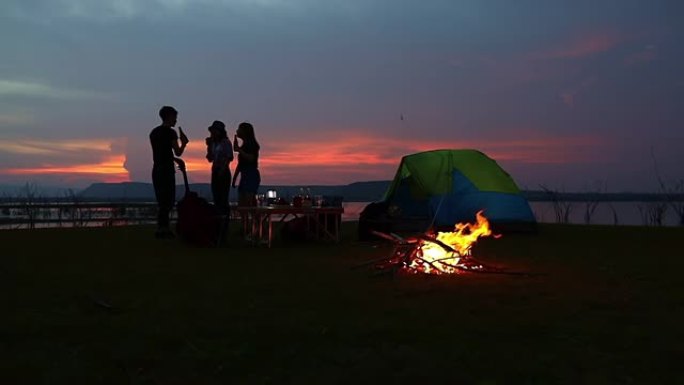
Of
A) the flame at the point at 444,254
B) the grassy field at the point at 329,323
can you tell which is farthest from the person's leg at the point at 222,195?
the flame at the point at 444,254

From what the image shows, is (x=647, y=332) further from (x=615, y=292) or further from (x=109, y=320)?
(x=109, y=320)

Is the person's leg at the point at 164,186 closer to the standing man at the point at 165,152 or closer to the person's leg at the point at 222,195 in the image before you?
the standing man at the point at 165,152

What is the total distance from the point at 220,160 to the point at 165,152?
0.88 meters

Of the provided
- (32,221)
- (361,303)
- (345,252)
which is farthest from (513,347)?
(32,221)

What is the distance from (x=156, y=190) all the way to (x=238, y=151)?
1.48 meters

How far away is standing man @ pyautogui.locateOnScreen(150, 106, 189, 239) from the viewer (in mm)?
10242

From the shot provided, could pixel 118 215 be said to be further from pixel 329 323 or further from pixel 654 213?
pixel 329 323

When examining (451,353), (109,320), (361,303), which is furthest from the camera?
(361,303)

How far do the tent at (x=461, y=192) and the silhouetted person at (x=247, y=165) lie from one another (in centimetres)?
296

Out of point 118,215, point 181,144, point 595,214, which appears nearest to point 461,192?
point 181,144

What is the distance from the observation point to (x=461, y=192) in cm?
1288

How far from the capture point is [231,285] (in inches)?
242

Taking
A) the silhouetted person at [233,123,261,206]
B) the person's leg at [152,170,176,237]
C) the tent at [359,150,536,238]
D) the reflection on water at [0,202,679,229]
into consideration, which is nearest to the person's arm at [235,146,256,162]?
the silhouetted person at [233,123,261,206]

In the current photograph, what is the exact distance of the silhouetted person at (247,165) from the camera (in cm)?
1050
